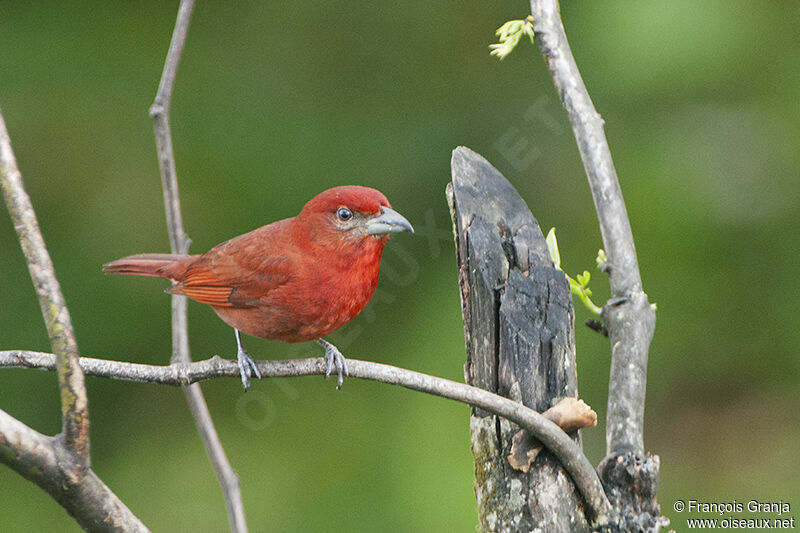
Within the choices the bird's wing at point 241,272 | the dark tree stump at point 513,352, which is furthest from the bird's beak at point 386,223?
the dark tree stump at point 513,352

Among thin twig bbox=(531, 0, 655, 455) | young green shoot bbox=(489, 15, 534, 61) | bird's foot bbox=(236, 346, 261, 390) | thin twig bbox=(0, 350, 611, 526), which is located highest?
young green shoot bbox=(489, 15, 534, 61)

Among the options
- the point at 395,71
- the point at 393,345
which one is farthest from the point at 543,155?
the point at 393,345

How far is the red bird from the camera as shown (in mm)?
2240

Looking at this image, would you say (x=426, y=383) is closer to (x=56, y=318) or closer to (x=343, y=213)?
(x=56, y=318)

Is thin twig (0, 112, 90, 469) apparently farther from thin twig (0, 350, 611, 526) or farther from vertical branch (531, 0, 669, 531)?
vertical branch (531, 0, 669, 531)

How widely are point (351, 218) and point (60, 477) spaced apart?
1106 millimetres

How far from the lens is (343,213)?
7.46 ft

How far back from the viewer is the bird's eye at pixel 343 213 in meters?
2.27

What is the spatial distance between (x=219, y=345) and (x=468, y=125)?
3.95 ft

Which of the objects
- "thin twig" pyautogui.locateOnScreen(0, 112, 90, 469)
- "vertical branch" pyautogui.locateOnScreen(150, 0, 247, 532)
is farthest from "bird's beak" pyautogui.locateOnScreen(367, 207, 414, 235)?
"thin twig" pyautogui.locateOnScreen(0, 112, 90, 469)

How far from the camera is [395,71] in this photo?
11.0 feet

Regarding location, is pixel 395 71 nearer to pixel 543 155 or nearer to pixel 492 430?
pixel 543 155

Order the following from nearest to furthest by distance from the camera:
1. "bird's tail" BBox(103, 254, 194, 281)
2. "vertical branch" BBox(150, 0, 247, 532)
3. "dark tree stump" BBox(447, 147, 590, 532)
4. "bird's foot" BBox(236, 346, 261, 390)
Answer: "dark tree stump" BBox(447, 147, 590, 532) < "vertical branch" BBox(150, 0, 247, 532) < "bird's foot" BBox(236, 346, 261, 390) < "bird's tail" BBox(103, 254, 194, 281)

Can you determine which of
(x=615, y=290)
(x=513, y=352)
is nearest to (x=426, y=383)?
(x=513, y=352)
